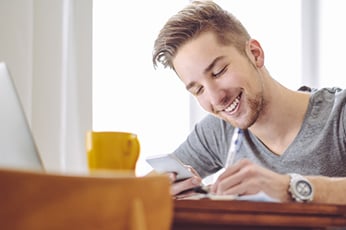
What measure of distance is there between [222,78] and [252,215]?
90 centimetres

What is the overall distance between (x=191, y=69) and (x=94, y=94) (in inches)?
17.9

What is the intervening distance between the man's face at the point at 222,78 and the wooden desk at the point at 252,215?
0.86 meters

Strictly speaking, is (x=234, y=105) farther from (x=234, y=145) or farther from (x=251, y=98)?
(x=234, y=145)

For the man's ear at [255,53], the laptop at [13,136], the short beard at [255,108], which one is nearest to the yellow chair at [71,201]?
the laptop at [13,136]

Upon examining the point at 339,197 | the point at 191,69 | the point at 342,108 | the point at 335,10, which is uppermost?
the point at 335,10

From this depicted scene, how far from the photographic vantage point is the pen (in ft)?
6.04

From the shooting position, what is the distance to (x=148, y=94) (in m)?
2.07

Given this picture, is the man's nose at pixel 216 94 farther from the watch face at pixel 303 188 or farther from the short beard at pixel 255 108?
the watch face at pixel 303 188

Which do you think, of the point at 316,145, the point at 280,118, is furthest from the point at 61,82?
the point at 316,145

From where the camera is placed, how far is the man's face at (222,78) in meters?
1.65

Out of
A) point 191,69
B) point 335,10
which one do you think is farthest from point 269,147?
point 335,10

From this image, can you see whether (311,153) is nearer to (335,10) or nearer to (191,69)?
(191,69)

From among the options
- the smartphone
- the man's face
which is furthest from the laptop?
the man's face

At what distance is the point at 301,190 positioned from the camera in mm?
1048
